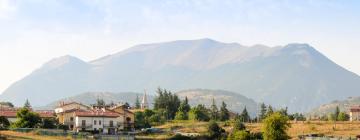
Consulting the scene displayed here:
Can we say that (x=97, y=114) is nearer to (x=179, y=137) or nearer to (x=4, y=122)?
(x=4, y=122)

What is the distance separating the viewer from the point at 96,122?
98.3 meters

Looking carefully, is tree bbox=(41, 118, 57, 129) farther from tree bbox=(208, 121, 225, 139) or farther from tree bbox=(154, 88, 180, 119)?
tree bbox=(154, 88, 180, 119)

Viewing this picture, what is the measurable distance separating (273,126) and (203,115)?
1830 inches

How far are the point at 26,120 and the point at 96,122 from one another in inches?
504

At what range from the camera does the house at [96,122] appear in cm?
9762

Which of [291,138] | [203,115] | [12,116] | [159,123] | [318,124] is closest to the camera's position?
[291,138]

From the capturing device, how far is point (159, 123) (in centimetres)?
11394

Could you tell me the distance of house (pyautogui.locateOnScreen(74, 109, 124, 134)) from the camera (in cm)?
9762

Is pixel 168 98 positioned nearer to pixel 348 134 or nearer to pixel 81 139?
pixel 348 134

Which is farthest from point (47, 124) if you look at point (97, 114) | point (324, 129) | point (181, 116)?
point (324, 129)

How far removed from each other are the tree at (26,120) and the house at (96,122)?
26.2ft

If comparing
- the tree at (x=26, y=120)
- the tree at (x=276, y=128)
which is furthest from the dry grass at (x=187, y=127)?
the tree at (x=26, y=120)

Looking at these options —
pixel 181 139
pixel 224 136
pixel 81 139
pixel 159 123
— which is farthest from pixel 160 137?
pixel 159 123

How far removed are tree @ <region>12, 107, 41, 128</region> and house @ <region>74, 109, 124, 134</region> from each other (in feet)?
26.2
